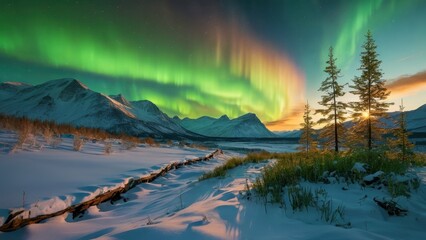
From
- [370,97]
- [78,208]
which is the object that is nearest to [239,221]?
[78,208]

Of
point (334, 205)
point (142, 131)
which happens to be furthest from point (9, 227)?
point (142, 131)

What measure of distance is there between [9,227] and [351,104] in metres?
22.4

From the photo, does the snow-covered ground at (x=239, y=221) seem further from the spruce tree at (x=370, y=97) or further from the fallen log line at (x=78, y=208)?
the spruce tree at (x=370, y=97)

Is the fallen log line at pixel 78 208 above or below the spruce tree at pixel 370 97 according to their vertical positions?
below

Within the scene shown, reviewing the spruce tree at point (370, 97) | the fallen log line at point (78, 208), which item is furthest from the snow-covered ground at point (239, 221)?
the spruce tree at point (370, 97)

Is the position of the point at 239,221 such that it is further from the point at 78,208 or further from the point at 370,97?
the point at 370,97

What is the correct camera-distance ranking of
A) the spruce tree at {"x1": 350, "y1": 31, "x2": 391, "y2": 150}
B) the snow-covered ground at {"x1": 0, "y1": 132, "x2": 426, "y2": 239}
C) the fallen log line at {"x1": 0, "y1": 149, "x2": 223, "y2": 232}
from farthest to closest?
1. the spruce tree at {"x1": 350, "y1": 31, "x2": 391, "y2": 150}
2. the fallen log line at {"x1": 0, "y1": 149, "x2": 223, "y2": 232}
3. the snow-covered ground at {"x1": 0, "y1": 132, "x2": 426, "y2": 239}

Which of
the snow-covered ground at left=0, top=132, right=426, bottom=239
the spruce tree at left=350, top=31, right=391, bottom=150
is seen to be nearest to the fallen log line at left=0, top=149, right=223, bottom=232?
the snow-covered ground at left=0, top=132, right=426, bottom=239

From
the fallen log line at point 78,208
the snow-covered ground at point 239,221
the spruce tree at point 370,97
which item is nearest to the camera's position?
the snow-covered ground at point 239,221

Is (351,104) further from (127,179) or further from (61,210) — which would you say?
(61,210)

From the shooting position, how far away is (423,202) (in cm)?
327

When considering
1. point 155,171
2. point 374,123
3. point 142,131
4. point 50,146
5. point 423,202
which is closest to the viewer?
point 423,202

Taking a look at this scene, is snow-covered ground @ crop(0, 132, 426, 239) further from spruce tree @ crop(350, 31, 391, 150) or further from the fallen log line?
spruce tree @ crop(350, 31, 391, 150)

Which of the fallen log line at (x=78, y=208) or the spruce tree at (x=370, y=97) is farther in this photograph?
the spruce tree at (x=370, y=97)
